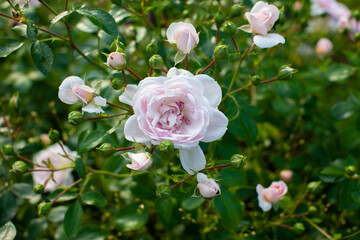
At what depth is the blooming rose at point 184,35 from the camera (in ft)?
2.47

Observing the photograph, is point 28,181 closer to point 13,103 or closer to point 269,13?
point 13,103

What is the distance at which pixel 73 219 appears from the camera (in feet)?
3.19

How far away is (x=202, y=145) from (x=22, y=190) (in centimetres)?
66

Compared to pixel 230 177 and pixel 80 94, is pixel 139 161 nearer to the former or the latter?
pixel 80 94

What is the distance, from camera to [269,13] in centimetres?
78

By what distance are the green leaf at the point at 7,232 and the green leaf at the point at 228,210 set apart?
637 millimetres

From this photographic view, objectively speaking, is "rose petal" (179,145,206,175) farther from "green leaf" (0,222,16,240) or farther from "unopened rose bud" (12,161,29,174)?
"green leaf" (0,222,16,240)

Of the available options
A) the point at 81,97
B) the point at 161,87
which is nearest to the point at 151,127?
the point at 161,87

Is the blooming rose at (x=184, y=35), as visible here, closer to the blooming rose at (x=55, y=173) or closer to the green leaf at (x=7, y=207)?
the blooming rose at (x=55, y=173)

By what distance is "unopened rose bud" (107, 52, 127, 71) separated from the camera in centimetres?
74

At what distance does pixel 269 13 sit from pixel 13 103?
919mm

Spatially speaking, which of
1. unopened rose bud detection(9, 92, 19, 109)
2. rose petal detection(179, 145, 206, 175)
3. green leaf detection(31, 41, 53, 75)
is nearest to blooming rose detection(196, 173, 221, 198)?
rose petal detection(179, 145, 206, 175)

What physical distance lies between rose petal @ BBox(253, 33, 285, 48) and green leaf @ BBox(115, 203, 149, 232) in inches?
28.3

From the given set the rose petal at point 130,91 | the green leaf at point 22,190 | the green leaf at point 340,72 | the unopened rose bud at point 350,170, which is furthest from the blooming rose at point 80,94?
the green leaf at point 340,72
